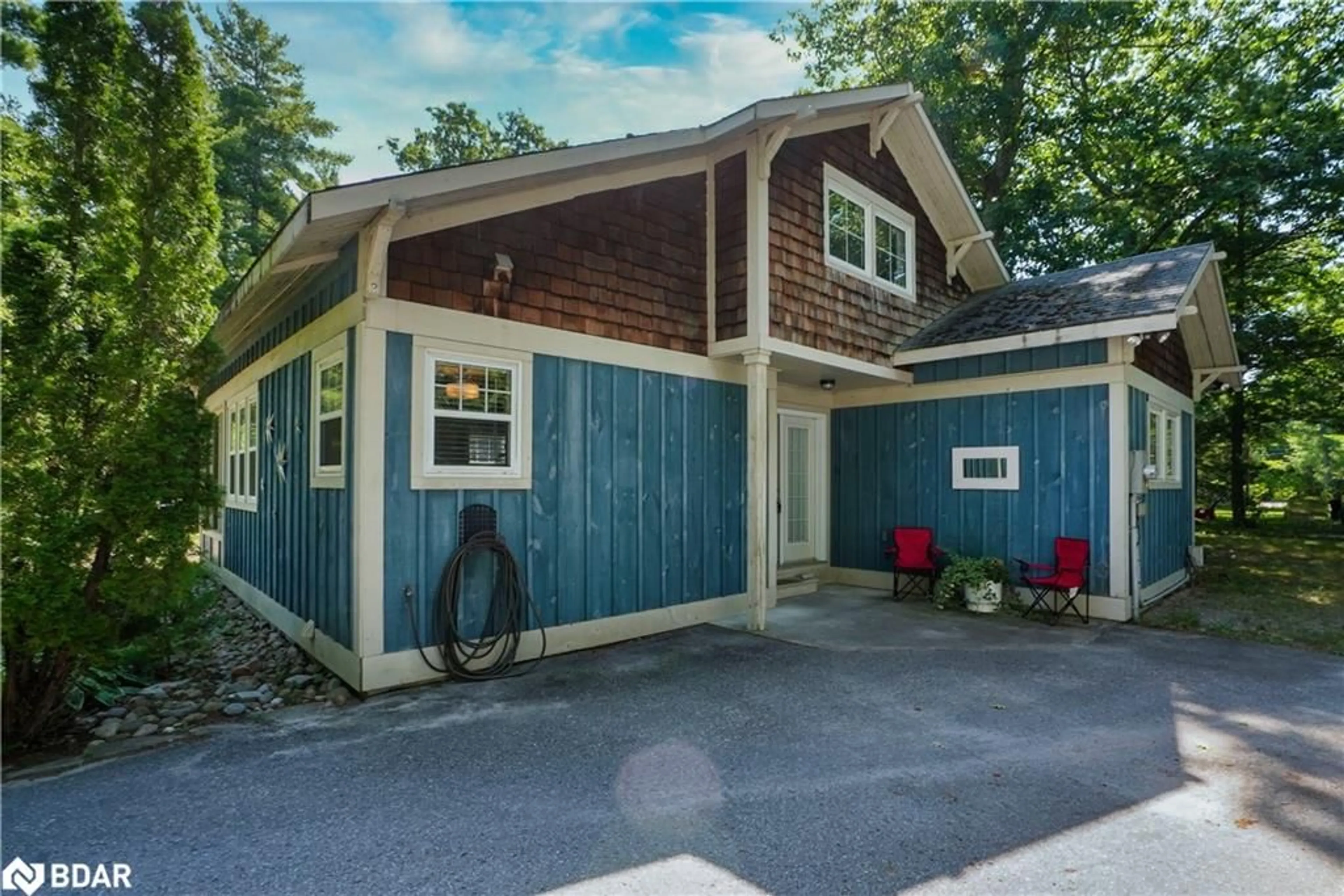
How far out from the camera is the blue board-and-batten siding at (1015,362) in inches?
274

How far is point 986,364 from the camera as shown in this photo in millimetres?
7742

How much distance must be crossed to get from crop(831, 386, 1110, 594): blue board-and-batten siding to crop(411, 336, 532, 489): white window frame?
517 cm

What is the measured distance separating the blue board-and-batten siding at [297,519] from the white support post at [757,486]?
11.4ft

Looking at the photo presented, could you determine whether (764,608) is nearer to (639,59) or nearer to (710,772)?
(710,772)

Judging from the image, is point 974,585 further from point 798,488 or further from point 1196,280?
point 1196,280

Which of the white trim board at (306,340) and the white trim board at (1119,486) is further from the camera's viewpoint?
the white trim board at (1119,486)

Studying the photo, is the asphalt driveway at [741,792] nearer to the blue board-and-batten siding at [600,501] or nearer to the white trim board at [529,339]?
the blue board-and-batten siding at [600,501]

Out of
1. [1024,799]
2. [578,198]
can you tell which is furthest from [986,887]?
[578,198]

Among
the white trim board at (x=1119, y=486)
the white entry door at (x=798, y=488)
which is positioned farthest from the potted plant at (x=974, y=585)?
the white entry door at (x=798, y=488)

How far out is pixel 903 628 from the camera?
6.48 m

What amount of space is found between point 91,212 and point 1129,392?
8843mm

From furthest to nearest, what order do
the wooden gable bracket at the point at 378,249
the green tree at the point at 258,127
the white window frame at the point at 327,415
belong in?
the green tree at the point at 258,127
the white window frame at the point at 327,415
the wooden gable bracket at the point at 378,249

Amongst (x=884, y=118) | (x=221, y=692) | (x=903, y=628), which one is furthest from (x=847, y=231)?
(x=221, y=692)

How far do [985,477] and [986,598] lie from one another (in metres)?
1.43
